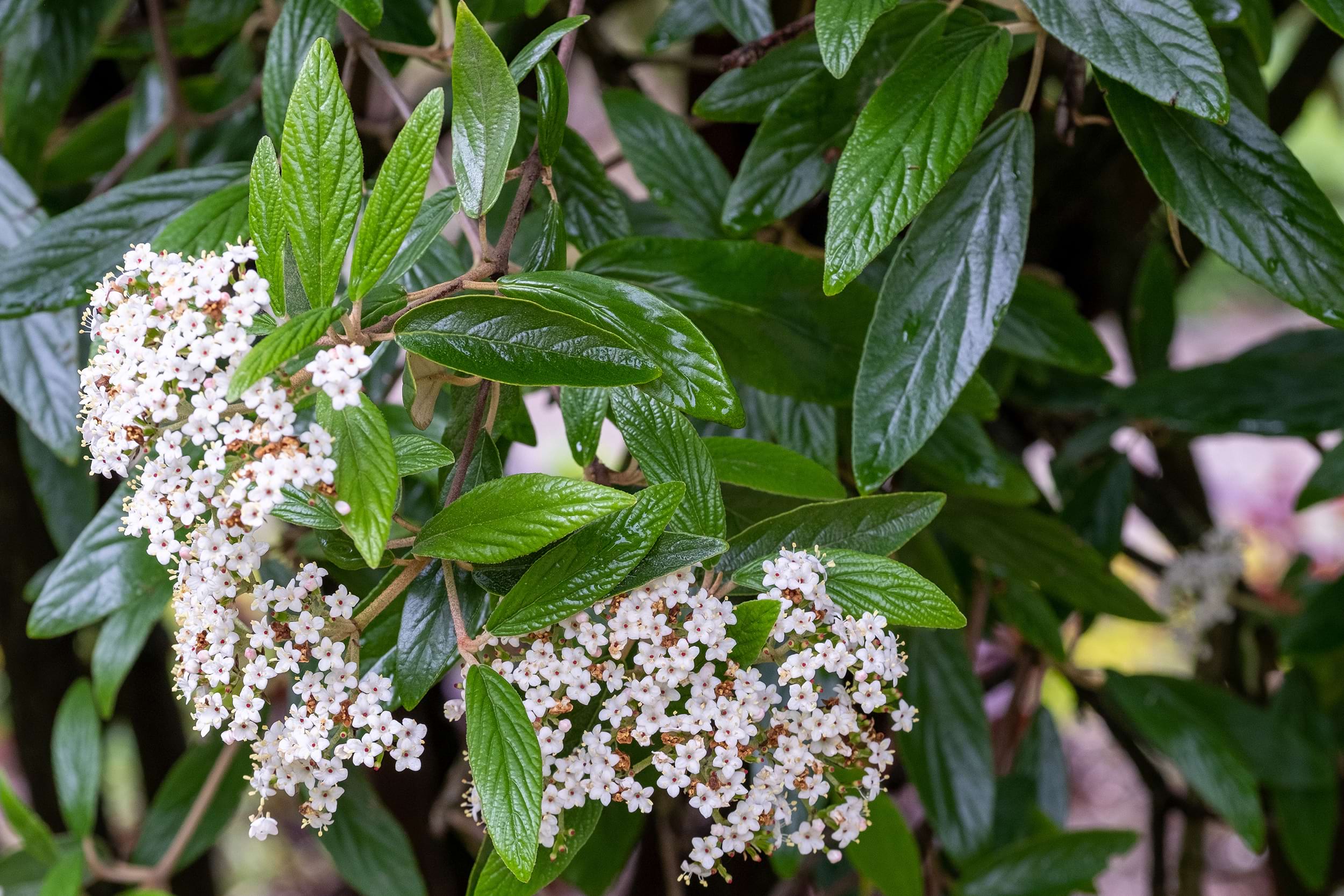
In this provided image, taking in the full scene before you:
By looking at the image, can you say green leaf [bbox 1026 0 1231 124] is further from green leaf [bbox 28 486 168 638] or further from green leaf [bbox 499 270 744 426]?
green leaf [bbox 28 486 168 638]

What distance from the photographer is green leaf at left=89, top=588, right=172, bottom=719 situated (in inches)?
28.5

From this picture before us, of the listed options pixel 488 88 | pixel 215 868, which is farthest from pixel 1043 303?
pixel 215 868

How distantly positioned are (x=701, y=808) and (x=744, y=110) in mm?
392

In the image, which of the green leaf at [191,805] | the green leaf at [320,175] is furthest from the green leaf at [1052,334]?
the green leaf at [191,805]

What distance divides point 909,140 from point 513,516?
254 millimetres

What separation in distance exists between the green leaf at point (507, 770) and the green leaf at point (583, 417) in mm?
78

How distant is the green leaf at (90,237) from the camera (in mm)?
602

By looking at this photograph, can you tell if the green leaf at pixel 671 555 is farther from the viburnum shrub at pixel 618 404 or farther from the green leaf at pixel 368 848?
the green leaf at pixel 368 848

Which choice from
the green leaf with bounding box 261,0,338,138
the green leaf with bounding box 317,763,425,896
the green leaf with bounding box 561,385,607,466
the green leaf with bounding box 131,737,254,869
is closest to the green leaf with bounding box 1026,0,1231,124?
the green leaf with bounding box 561,385,607,466

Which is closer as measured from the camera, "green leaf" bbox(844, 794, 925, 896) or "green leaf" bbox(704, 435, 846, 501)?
"green leaf" bbox(704, 435, 846, 501)

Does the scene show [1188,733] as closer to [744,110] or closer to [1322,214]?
[1322,214]

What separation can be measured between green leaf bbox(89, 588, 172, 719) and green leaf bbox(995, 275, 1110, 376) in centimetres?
58

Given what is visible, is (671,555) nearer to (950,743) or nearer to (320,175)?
(320,175)

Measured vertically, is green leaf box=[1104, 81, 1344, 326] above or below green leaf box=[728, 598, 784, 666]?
above
